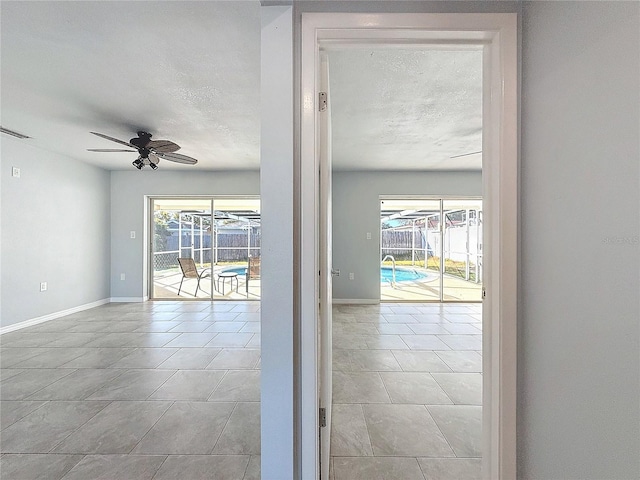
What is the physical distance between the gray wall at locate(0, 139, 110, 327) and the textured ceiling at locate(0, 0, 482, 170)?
497 millimetres

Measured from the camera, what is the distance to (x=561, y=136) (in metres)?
0.97

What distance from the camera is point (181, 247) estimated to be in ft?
19.6

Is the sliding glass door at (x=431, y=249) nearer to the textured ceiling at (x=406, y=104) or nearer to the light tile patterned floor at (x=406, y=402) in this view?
the textured ceiling at (x=406, y=104)

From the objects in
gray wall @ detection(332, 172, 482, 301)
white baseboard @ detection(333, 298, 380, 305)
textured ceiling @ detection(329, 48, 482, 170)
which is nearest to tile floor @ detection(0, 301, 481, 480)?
white baseboard @ detection(333, 298, 380, 305)

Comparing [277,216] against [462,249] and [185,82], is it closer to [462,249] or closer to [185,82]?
[185,82]

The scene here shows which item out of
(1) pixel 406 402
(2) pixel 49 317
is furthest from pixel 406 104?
(2) pixel 49 317

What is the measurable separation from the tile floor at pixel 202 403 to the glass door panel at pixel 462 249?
2334 mm

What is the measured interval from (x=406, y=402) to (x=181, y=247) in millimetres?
5352

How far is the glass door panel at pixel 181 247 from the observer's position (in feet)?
18.6

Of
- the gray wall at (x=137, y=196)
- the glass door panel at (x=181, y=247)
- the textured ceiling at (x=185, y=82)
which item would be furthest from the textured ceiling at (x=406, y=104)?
the glass door panel at (x=181, y=247)

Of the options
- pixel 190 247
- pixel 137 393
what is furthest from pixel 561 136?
pixel 190 247

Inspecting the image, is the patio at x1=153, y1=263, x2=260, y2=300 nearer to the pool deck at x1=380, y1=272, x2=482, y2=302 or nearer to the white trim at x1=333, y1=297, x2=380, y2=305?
the white trim at x1=333, y1=297, x2=380, y2=305

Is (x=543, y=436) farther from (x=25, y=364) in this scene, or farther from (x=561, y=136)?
(x=25, y=364)

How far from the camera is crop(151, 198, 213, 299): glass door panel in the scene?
5660 millimetres
